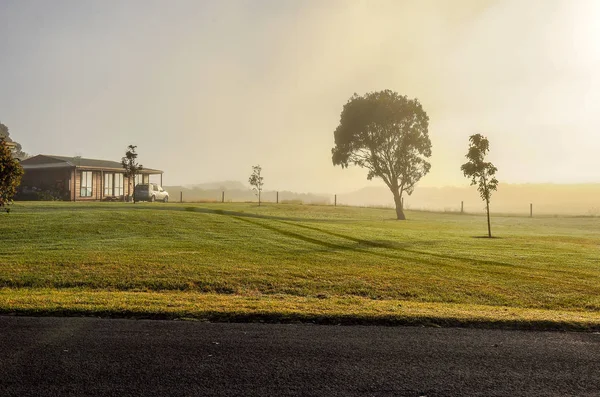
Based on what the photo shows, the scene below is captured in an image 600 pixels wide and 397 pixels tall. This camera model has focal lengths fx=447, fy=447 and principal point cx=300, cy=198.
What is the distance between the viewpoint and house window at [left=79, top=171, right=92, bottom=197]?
47688 mm

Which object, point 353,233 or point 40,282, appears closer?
point 40,282

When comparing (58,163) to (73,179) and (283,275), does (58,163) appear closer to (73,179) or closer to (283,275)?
(73,179)

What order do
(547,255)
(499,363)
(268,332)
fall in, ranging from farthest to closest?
(547,255) < (268,332) < (499,363)

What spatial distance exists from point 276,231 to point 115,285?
12.8m

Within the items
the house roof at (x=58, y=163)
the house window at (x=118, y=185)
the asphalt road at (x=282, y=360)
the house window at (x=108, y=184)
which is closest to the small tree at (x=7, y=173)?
the asphalt road at (x=282, y=360)

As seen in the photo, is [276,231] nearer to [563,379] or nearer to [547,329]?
[547,329]

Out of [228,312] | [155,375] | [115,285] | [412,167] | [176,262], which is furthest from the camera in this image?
[412,167]

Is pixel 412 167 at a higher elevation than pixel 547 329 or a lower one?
higher

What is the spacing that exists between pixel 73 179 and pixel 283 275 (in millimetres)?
39890

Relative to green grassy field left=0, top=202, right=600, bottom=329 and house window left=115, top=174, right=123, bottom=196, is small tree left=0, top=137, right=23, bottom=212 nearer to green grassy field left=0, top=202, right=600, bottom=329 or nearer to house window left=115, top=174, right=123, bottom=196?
green grassy field left=0, top=202, right=600, bottom=329

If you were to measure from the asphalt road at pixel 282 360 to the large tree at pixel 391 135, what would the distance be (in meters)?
42.4

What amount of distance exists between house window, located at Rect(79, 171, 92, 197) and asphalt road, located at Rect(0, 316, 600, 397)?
43.6 m

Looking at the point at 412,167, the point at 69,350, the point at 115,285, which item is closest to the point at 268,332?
Answer: the point at 69,350

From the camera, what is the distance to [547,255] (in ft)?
63.4
